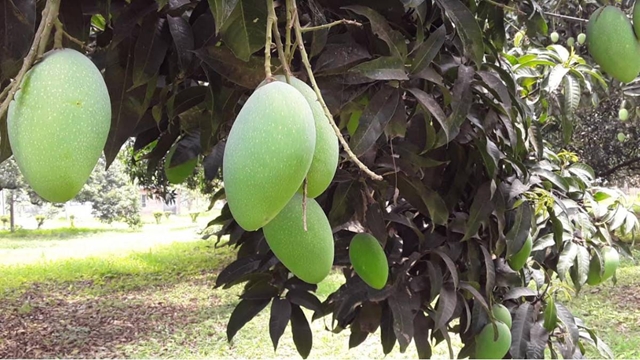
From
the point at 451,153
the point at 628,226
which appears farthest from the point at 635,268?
the point at 451,153

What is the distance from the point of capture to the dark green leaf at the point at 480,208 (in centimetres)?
117

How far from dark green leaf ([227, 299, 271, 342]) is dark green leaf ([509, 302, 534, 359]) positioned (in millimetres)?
648

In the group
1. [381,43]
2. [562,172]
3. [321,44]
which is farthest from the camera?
[562,172]

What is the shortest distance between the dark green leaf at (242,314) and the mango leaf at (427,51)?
777 mm

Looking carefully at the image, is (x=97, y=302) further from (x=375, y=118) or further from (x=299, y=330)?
(x=375, y=118)

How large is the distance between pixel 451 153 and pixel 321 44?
49 centimetres

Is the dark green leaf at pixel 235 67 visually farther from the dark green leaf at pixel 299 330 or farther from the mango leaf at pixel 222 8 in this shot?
the dark green leaf at pixel 299 330

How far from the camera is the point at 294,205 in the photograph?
1.87 feet

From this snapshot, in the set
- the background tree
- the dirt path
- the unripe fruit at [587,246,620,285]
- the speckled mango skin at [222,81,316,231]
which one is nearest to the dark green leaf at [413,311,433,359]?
the background tree

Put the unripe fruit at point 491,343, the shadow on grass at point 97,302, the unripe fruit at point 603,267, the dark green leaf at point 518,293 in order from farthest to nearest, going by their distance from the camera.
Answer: the shadow on grass at point 97,302 → the unripe fruit at point 603,267 → the dark green leaf at point 518,293 → the unripe fruit at point 491,343

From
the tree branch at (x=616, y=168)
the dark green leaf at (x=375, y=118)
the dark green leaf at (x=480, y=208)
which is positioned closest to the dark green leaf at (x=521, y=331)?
the dark green leaf at (x=480, y=208)

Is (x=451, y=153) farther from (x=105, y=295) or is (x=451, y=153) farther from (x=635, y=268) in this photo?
(x=635, y=268)

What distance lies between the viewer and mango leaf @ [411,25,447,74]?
3.00 ft

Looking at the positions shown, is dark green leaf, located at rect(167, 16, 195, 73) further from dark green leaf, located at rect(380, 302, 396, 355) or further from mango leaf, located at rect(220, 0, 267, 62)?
dark green leaf, located at rect(380, 302, 396, 355)
